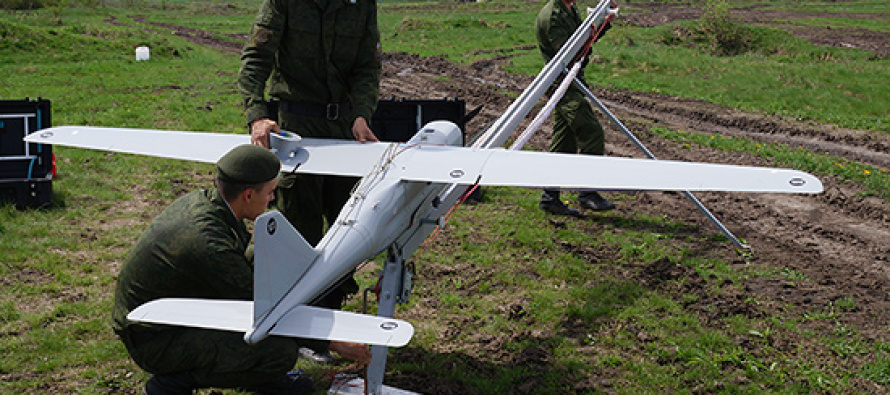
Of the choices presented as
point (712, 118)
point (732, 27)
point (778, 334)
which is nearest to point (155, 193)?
point (778, 334)

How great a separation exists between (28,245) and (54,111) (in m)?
8.32

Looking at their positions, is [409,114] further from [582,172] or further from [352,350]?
[352,350]

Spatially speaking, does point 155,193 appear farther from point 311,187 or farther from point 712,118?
point 712,118

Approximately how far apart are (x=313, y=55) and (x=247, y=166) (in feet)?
5.93

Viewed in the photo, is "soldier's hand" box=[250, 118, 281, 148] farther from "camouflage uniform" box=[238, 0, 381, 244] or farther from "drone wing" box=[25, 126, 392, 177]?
"camouflage uniform" box=[238, 0, 381, 244]

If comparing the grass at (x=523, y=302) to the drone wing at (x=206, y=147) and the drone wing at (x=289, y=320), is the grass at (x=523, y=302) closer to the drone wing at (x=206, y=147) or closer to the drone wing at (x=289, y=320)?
the drone wing at (x=206, y=147)

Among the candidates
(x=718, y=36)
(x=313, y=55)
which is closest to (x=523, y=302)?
(x=313, y=55)

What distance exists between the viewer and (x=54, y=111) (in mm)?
14602

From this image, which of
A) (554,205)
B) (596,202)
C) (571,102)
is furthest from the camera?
(596,202)

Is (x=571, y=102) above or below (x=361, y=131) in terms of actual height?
below

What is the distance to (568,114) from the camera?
344 inches

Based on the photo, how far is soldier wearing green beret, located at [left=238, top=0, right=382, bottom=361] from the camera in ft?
17.4

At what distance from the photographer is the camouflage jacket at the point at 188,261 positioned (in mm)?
3850

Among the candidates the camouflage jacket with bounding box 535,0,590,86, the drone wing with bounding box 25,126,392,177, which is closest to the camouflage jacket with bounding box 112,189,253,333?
the drone wing with bounding box 25,126,392,177
